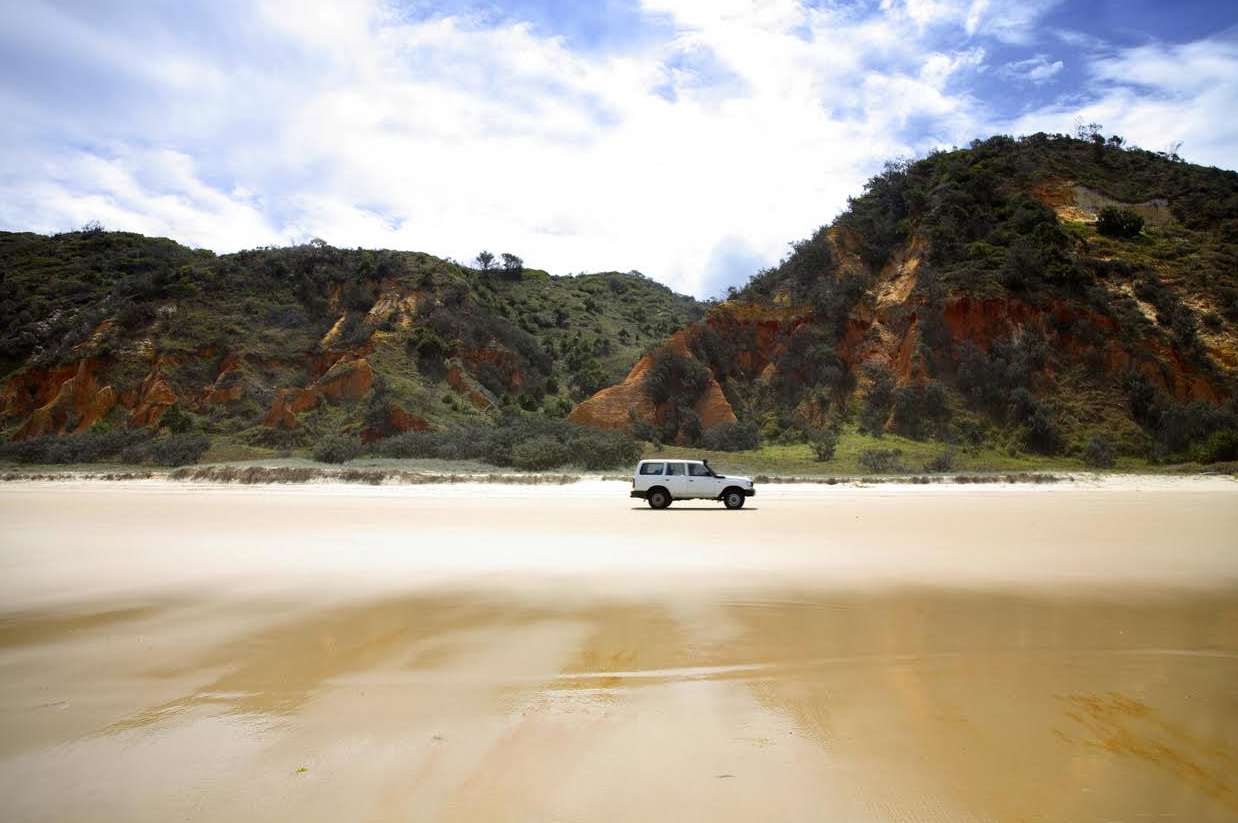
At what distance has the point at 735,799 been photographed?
11.7ft

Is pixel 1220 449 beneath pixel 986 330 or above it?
beneath

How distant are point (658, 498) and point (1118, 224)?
43.3 m

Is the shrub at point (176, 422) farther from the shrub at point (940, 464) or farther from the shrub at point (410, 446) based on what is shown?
the shrub at point (940, 464)

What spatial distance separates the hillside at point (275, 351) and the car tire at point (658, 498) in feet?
86.5

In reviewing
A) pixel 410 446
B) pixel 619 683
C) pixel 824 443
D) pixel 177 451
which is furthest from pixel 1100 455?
pixel 177 451

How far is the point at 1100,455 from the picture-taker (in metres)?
35.3

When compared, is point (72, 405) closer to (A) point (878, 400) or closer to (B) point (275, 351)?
(B) point (275, 351)

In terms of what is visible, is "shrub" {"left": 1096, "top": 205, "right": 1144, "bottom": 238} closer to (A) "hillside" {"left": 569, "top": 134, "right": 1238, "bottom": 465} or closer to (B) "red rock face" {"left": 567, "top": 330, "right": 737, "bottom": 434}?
(A) "hillside" {"left": 569, "top": 134, "right": 1238, "bottom": 465}

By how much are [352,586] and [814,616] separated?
18.2 ft

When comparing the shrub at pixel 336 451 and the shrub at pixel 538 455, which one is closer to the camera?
the shrub at pixel 538 455

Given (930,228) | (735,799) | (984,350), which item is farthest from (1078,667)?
(930,228)

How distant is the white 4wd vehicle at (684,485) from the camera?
20719 mm

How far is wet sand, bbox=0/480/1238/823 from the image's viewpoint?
364 cm

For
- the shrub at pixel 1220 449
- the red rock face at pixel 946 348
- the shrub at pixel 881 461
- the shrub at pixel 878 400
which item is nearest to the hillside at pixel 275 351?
the red rock face at pixel 946 348
